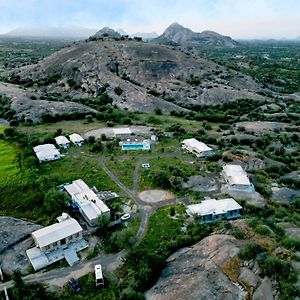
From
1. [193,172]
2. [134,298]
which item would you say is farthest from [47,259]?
[193,172]

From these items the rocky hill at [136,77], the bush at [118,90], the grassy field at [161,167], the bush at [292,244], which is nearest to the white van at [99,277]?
the grassy field at [161,167]

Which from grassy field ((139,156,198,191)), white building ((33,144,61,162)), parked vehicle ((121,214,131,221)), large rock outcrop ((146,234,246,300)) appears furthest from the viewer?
white building ((33,144,61,162))

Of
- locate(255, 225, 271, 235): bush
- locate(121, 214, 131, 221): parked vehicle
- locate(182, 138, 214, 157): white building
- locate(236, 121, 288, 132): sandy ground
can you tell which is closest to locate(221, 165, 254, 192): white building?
locate(182, 138, 214, 157): white building

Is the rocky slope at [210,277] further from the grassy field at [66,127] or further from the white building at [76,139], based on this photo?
the grassy field at [66,127]

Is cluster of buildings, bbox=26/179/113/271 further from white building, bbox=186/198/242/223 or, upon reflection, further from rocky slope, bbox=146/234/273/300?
white building, bbox=186/198/242/223

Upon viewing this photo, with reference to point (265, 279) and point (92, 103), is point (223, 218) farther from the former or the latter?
point (92, 103)

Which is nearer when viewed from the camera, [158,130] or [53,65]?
[158,130]

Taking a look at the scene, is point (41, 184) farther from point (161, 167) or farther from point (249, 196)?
point (249, 196)

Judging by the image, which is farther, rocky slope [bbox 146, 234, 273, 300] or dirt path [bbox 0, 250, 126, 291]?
dirt path [bbox 0, 250, 126, 291]
